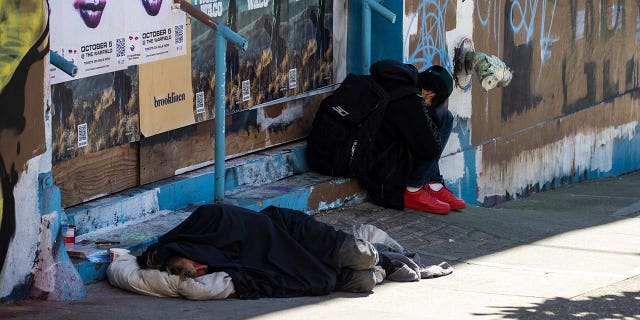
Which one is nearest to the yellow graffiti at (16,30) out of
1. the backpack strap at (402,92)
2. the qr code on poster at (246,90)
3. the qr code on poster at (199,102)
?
the qr code on poster at (199,102)

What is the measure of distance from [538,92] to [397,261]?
448cm

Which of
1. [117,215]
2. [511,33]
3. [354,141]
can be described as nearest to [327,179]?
[354,141]

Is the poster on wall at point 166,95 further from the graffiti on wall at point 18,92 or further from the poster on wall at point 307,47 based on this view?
the graffiti on wall at point 18,92

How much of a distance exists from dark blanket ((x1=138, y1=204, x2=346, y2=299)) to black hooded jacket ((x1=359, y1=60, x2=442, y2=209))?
5.92ft

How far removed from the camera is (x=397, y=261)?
20.6 feet

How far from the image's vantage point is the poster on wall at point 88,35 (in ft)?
19.3

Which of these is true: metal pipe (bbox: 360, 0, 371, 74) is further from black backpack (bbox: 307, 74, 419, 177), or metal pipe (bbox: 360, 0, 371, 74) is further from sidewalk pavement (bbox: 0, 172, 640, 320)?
sidewalk pavement (bbox: 0, 172, 640, 320)

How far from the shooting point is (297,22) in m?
7.80

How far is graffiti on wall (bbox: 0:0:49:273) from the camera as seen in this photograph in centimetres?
507

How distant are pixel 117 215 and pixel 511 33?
4.47 m

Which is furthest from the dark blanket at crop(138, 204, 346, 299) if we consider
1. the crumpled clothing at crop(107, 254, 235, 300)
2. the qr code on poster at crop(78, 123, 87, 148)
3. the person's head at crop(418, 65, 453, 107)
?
the person's head at crop(418, 65, 453, 107)

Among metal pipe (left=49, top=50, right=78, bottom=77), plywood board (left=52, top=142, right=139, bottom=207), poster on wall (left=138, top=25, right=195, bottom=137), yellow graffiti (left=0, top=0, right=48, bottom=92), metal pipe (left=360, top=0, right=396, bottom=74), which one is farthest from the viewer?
metal pipe (left=360, top=0, right=396, bottom=74)

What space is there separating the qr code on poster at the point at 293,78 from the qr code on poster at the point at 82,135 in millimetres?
1934

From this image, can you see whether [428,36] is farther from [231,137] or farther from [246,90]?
[231,137]
